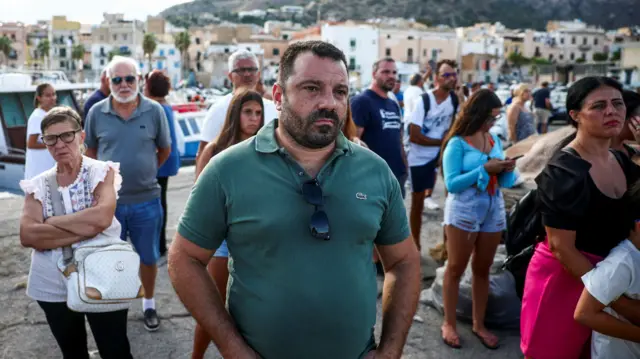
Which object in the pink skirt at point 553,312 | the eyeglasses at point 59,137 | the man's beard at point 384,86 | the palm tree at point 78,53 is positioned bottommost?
the pink skirt at point 553,312

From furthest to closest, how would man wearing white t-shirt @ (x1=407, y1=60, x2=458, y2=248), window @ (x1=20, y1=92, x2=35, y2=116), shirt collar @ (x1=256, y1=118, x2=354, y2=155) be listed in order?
window @ (x1=20, y1=92, x2=35, y2=116) → man wearing white t-shirt @ (x1=407, y1=60, x2=458, y2=248) → shirt collar @ (x1=256, y1=118, x2=354, y2=155)

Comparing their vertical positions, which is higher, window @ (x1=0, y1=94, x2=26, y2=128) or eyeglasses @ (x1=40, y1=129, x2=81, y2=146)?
eyeglasses @ (x1=40, y1=129, x2=81, y2=146)

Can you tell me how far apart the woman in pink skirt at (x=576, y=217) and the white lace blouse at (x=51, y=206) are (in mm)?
2193

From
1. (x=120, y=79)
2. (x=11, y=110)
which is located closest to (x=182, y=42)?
(x=11, y=110)

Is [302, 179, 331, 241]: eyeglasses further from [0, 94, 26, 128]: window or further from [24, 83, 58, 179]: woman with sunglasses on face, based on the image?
[0, 94, 26, 128]: window

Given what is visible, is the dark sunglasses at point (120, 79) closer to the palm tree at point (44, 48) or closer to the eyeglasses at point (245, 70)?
the eyeglasses at point (245, 70)

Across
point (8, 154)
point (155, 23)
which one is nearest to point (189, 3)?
point (155, 23)

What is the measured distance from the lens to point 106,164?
3107mm

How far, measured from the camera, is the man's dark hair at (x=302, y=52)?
6.02ft

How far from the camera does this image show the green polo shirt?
68.6 inches

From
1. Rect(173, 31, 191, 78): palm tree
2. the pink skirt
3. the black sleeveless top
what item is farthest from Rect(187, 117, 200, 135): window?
Rect(173, 31, 191, 78): palm tree

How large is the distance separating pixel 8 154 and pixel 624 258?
42.8ft

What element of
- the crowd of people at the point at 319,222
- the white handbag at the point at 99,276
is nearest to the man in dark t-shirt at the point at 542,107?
the crowd of people at the point at 319,222

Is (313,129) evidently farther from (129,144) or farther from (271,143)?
(129,144)
